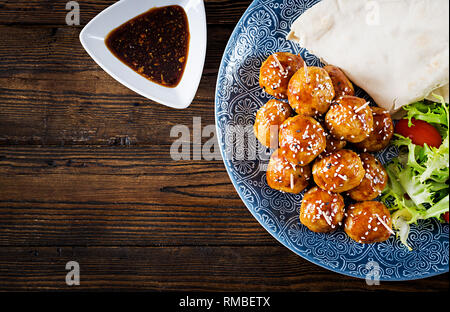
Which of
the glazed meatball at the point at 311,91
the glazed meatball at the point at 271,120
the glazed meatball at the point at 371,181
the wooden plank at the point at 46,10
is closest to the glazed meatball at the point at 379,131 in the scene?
the glazed meatball at the point at 371,181

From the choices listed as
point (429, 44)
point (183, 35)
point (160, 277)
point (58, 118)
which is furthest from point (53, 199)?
point (429, 44)

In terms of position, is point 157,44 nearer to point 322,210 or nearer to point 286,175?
point 286,175

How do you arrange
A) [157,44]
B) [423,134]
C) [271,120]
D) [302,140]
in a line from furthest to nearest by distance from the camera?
1. [157,44]
2. [423,134]
3. [271,120]
4. [302,140]

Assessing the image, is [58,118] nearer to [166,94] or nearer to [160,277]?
[166,94]

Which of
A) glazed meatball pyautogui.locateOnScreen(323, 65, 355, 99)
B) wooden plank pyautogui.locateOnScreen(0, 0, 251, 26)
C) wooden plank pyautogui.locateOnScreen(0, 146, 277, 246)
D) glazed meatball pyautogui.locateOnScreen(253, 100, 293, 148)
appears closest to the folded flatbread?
glazed meatball pyautogui.locateOnScreen(323, 65, 355, 99)

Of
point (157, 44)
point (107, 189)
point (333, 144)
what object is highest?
point (157, 44)

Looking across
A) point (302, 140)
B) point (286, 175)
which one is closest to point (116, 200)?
point (286, 175)

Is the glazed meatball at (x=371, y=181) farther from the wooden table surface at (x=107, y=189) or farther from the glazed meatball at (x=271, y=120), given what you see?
the wooden table surface at (x=107, y=189)
